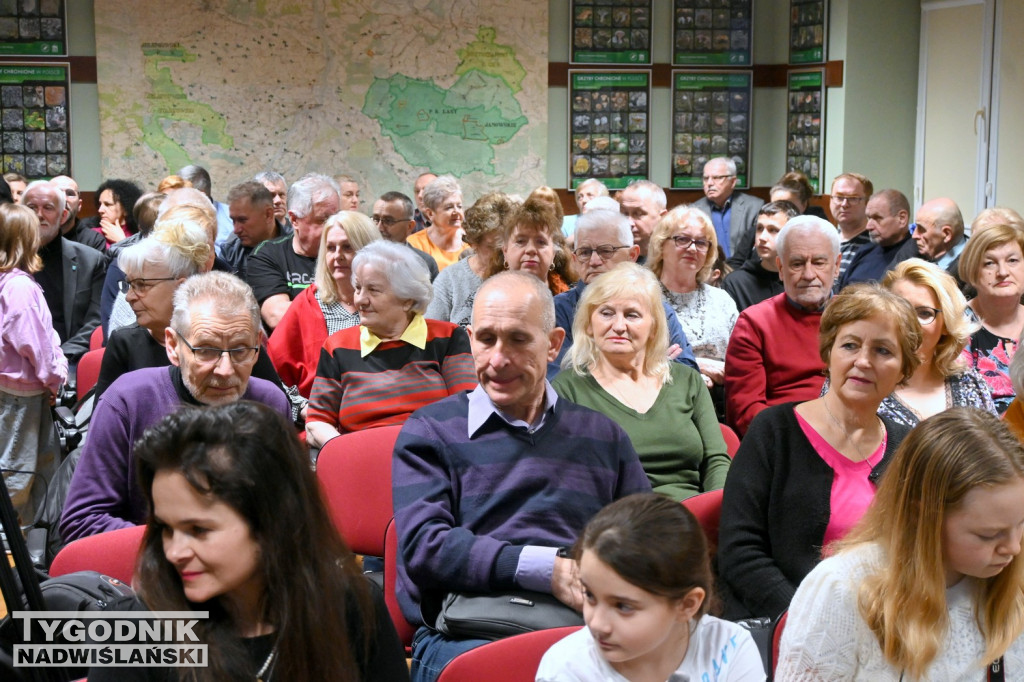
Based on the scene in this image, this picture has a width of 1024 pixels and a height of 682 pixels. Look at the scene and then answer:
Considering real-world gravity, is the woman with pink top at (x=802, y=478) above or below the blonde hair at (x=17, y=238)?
below

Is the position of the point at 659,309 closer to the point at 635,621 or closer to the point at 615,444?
the point at 615,444

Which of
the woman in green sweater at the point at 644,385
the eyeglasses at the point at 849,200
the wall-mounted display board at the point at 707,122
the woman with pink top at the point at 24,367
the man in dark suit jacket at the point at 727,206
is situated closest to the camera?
the woman in green sweater at the point at 644,385

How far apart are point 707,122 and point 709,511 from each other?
296 inches

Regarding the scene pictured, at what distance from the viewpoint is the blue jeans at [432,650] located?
7.75ft

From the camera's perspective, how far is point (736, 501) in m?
2.63

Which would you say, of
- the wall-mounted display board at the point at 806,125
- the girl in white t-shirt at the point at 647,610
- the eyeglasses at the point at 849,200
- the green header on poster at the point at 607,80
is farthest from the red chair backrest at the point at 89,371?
the wall-mounted display board at the point at 806,125

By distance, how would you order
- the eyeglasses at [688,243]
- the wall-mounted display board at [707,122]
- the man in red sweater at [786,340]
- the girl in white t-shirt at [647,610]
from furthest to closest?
the wall-mounted display board at [707,122], the eyeglasses at [688,243], the man in red sweater at [786,340], the girl in white t-shirt at [647,610]

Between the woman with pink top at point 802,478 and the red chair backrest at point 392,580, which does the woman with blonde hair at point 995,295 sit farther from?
the red chair backrest at point 392,580

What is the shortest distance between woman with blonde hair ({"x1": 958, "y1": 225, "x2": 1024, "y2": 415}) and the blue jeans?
2620 millimetres

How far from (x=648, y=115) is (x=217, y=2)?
380cm

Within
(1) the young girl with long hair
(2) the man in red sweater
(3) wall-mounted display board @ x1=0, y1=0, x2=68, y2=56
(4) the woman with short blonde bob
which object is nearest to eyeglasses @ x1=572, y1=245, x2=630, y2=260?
(2) the man in red sweater

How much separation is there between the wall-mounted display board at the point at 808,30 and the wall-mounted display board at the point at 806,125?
130 mm

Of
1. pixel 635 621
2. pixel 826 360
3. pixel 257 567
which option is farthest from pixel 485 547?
pixel 826 360

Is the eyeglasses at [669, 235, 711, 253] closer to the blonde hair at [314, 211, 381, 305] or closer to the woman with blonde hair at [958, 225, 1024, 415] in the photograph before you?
the woman with blonde hair at [958, 225, 1024, 415]
